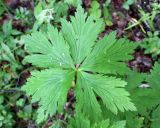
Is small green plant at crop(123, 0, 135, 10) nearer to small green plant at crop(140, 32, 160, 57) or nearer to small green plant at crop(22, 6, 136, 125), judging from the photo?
small green plant at crop(140, 32, 160, 57)

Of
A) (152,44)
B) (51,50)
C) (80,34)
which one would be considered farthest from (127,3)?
(51,50)

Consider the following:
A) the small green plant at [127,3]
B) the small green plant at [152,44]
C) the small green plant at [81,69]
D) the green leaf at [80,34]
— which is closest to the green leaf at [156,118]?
the small green plant at [81,69]

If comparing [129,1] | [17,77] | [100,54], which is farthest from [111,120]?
[129,1]

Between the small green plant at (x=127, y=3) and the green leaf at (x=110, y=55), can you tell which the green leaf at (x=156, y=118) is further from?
the small green plant at (x=127, y=3)

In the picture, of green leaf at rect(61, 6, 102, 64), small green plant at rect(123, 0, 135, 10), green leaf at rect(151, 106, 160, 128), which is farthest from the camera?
small green plant at rect(123, 0, 135, 10)

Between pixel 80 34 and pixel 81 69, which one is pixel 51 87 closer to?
pixel 81 69

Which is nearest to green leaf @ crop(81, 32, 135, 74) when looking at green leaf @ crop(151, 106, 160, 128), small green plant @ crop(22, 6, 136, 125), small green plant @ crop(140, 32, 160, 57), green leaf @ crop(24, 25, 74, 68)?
small green plant @ crop(22, 6, 136, 125)
